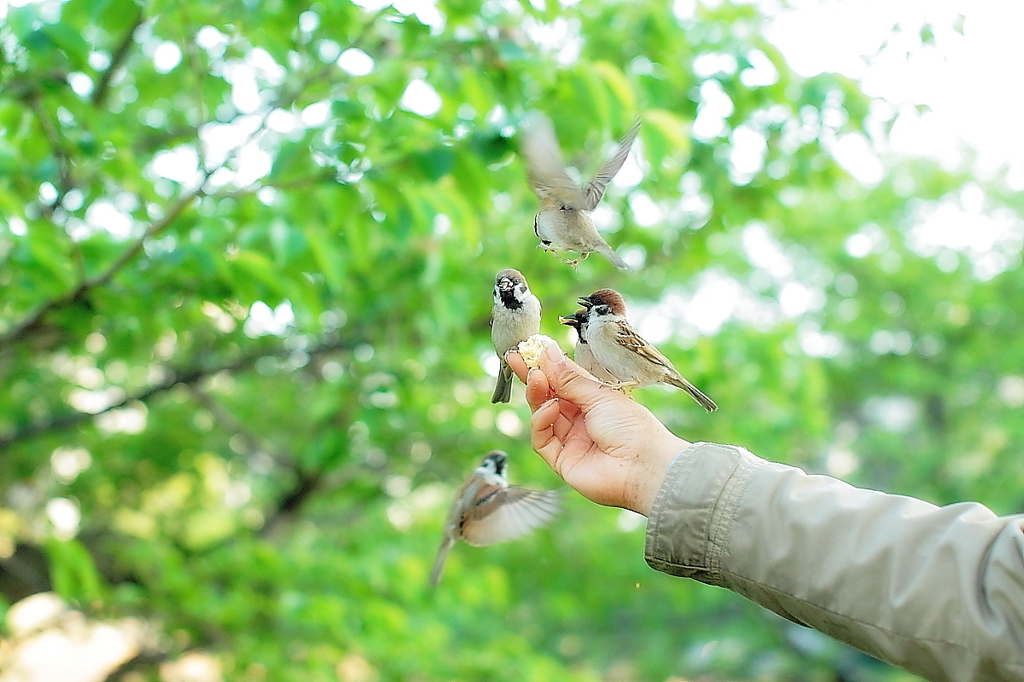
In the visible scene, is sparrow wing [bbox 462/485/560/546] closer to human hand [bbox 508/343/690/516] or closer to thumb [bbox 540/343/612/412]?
human hand [bbox 508/343/690/516]

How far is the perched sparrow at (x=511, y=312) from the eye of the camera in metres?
1.61

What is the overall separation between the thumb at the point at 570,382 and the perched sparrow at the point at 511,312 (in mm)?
83

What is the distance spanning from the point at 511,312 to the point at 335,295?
2403 mm

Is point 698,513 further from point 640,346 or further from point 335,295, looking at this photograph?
point 335,295

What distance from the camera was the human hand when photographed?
146cm

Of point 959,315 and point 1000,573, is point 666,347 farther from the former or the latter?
point 959,315

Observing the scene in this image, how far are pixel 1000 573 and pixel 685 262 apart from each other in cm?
349

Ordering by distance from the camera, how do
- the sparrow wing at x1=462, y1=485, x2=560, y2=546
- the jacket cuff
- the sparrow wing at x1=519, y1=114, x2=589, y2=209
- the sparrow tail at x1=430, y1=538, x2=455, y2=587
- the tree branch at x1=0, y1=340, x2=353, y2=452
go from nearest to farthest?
the jacket cuff → the sparrow wing at x1=519, y1=114, x2=589, y2=209 → the sparrow wing at x1=462, y1=485, x2=560, y2=546 → the sparrow tail at x1=430, y1=538, x2=455, y2=587 → the tree branch at x1=0, y1=340, x2=353, y2=452

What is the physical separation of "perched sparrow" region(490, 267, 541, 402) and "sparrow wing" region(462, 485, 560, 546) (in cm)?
65

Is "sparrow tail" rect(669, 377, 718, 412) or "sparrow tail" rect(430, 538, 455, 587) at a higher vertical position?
"sparrow tail" rect(669, 377, 718, 412)

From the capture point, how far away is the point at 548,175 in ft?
4.72

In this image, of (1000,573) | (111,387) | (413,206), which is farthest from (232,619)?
(1000,573)

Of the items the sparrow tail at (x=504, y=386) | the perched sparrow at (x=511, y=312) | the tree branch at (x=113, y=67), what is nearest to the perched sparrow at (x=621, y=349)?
the perched sparrow at (x=511, y=312)

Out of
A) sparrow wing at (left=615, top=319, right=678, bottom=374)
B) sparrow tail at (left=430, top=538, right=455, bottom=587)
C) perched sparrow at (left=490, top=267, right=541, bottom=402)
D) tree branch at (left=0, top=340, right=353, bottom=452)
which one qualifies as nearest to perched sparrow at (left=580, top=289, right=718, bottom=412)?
sparrow wing at (left=615, top=319, right=678, bottom=374)
